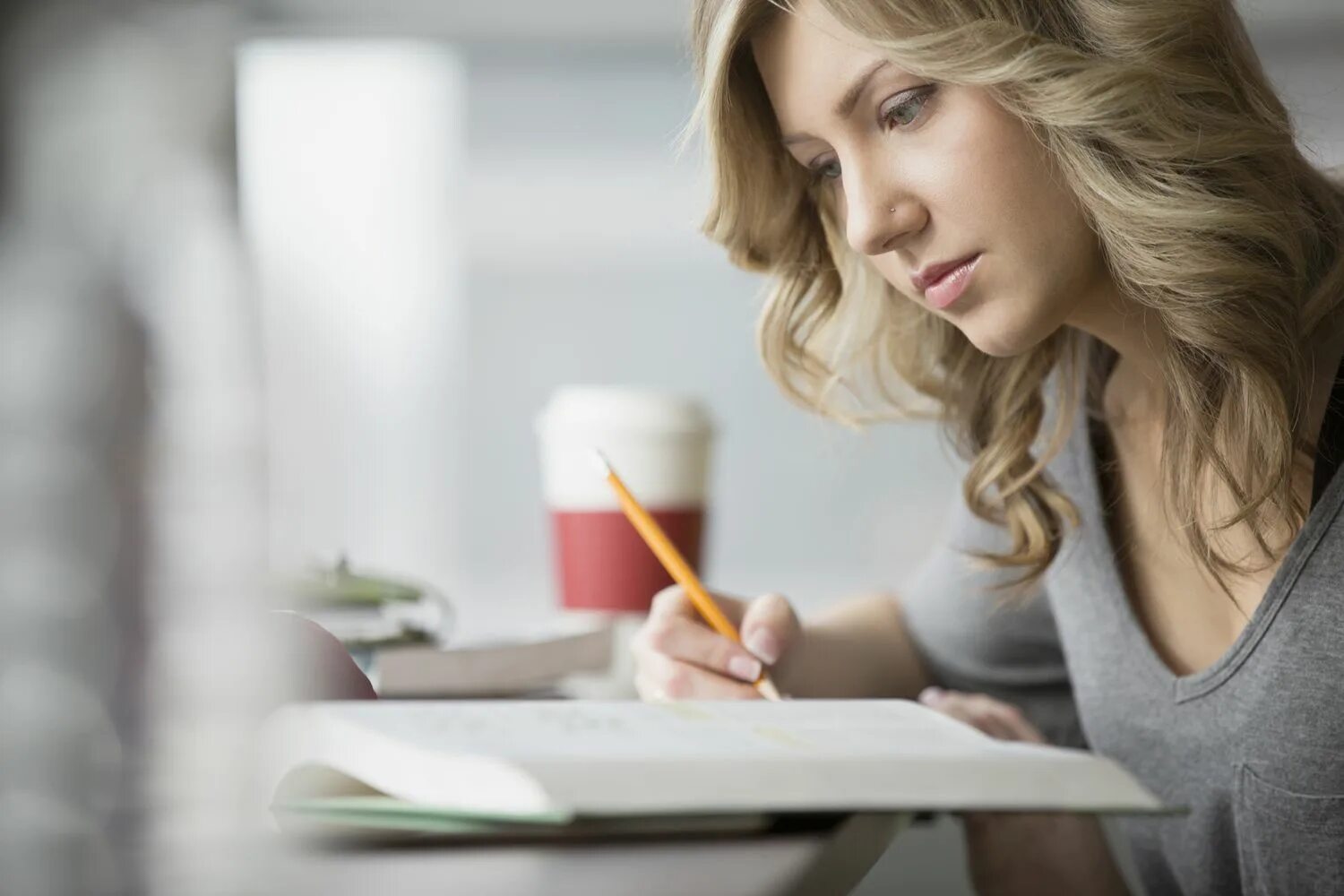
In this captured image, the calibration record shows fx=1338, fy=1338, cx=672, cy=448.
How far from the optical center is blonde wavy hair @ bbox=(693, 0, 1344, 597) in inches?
30.0

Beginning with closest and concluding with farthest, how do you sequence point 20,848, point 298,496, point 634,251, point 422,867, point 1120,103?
point 20,848 → point 422,867 → point 1120,103 → point 298,496 → point 634,251

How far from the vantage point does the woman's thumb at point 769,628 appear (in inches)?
30.5

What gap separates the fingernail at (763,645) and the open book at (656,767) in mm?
272

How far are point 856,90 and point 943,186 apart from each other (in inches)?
3.0

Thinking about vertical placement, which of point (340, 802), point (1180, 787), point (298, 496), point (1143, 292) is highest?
point (1143, 292)

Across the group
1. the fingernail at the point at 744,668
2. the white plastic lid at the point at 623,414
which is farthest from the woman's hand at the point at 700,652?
the white plastic lid at the point at 623,414

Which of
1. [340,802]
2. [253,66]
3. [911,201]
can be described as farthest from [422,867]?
[253,66]

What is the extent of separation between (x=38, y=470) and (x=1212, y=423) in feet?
2.35

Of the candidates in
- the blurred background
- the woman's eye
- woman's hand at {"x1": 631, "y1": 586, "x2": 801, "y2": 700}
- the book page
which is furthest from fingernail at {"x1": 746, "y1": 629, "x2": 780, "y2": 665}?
the blurred background

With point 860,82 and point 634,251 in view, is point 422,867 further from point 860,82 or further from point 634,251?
point 634,251

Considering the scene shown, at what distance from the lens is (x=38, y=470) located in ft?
1.09

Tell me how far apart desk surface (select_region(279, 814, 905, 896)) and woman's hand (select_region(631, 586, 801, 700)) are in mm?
305

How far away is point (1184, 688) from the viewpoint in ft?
2.72

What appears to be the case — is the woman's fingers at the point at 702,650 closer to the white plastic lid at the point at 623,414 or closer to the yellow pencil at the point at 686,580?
the yellow pencil at the point at 686,580
